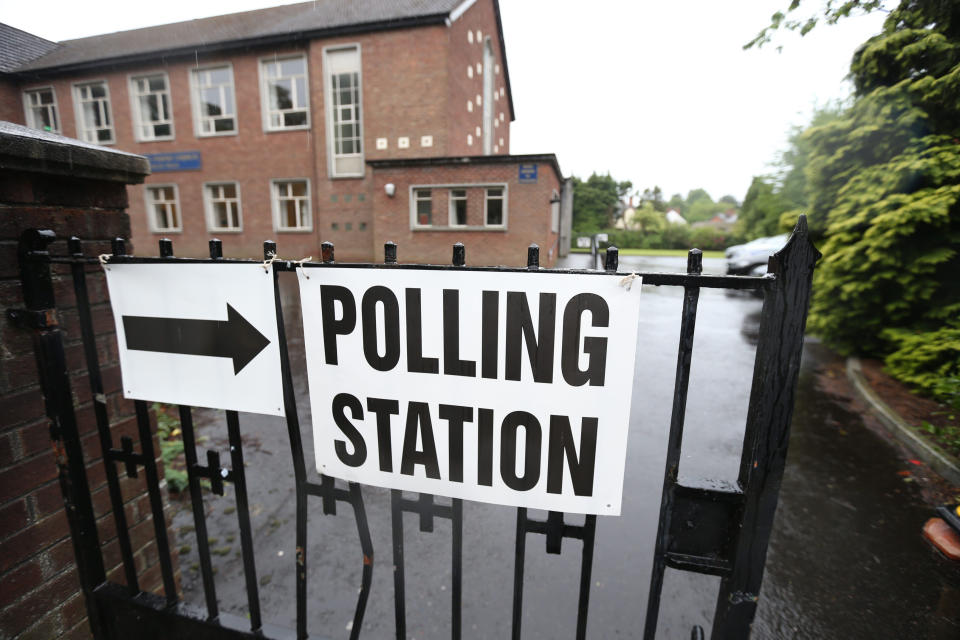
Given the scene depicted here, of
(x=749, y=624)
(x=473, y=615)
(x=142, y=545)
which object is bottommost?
(x=473, y=615)

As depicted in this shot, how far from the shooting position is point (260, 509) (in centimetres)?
309

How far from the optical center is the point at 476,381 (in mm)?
1328

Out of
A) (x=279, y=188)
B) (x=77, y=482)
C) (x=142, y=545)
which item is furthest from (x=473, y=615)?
(x=279, y=188)

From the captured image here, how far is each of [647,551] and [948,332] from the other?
500 centimetres

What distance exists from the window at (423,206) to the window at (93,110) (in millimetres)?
15634

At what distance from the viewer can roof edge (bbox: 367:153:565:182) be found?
590 inches

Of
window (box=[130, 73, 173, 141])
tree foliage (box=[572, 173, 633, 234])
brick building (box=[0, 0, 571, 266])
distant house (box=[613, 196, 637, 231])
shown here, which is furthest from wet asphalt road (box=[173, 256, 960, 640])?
distant house (box=[613, 196, 637, 231])

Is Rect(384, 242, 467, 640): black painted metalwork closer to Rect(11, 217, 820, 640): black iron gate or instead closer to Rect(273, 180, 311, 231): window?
Rect(11, 217, 820, 640): black iron gate

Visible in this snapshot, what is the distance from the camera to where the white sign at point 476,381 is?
1232mm

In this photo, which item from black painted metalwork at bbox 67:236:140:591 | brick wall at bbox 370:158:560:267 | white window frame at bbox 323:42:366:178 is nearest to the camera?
black painted metalwork at bbox 67:236:140:591

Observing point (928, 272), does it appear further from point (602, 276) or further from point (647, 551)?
point (602, 276)

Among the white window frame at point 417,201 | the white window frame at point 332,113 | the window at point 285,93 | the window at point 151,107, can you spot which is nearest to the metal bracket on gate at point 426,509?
the white window frame at point 417,201

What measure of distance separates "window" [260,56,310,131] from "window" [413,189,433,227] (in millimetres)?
6177

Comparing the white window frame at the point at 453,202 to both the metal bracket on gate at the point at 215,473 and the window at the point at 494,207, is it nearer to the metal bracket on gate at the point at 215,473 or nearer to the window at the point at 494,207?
the window at the point at 494,207
